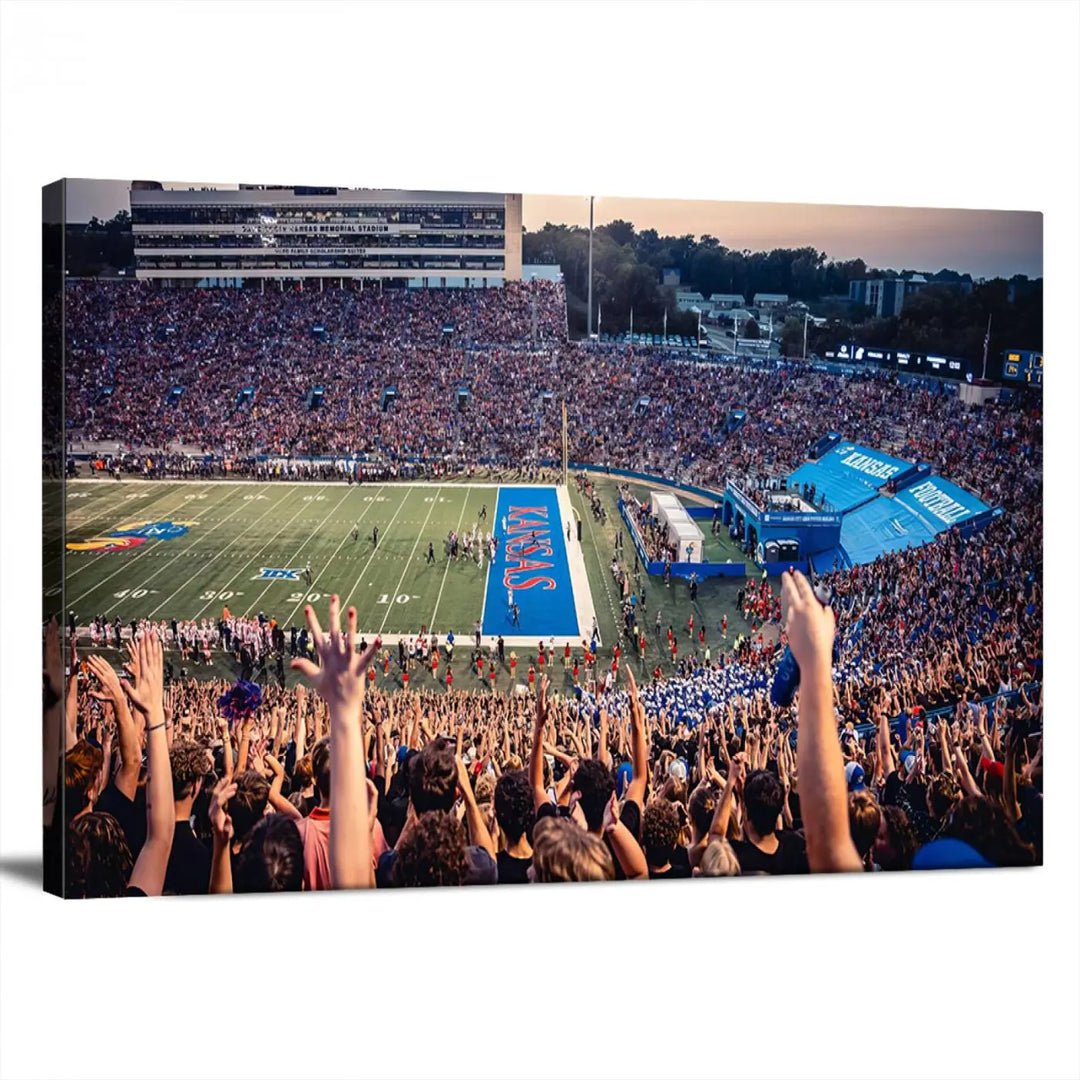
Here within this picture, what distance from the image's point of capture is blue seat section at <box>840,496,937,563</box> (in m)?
13.6

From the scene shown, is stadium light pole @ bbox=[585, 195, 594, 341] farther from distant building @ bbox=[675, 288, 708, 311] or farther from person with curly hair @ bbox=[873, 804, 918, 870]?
person with curly hair @ bbox=[873, 804, 918, 870]

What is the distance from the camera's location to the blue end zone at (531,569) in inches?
543

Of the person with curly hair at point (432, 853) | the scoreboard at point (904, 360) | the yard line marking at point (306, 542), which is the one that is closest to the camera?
the person with curly hair at point (432, 853)

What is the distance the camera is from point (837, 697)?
485 inches

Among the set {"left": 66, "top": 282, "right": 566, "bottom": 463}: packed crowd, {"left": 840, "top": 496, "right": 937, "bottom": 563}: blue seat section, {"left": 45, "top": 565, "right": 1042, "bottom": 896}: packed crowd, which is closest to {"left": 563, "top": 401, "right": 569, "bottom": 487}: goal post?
{"left": 66, "top": 282, "right": 566, "bottom": 463}: packed crowd

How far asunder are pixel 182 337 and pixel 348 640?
15.4 ft

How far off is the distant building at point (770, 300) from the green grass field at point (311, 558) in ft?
8.83

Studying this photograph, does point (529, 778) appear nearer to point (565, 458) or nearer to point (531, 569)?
point (531, 569)

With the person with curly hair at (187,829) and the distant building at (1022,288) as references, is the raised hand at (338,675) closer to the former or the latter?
the person with curly hair at (187,829)

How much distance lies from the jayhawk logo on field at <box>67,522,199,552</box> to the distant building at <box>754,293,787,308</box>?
6908 mm

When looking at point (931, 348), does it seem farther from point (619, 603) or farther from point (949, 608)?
point (619, 603)

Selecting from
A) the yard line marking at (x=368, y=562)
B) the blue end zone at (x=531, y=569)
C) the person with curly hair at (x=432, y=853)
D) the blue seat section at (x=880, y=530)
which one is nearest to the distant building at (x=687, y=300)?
the blue end zone at (x=531, y=569)

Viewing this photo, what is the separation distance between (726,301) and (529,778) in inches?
234

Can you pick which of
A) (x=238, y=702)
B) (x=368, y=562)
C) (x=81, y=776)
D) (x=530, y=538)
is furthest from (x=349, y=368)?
(x=81, y=776)
